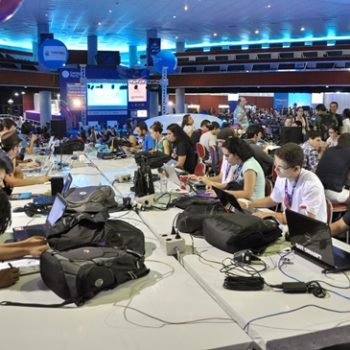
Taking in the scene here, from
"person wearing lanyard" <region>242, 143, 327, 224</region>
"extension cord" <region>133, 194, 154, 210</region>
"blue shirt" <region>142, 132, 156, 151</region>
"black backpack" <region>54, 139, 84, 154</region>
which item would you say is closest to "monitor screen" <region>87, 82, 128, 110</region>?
"blue shirt" <region>142, 132, 156, 151</region>

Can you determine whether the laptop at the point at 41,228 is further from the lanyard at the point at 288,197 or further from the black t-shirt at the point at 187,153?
the black t-shirt at the point at 187,153

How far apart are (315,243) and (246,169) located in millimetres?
1604

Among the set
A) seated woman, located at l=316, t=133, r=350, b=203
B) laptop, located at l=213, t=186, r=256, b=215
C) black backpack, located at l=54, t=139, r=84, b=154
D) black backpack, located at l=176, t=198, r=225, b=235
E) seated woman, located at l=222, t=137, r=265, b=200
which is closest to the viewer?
black backpack, located at l=176, t=198, r=225, b=235

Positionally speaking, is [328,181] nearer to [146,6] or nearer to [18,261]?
[18,261]

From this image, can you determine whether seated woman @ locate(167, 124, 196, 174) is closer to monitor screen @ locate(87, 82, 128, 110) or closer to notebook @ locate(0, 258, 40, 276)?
notebook @ locate(0, 258, 40, 276)

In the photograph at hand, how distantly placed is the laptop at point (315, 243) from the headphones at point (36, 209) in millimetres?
1863

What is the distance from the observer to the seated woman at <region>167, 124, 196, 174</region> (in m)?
5.97

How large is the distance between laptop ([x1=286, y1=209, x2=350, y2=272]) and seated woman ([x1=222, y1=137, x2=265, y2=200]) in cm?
131

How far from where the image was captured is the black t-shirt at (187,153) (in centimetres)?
597

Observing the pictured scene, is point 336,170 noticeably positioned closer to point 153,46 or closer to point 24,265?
point 24,265

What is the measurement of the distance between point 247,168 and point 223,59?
709 inches

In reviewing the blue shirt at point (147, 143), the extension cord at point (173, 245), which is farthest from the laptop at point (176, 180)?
the blue shirt at point (147, 143)

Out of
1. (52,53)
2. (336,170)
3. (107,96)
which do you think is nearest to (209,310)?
(336,170)

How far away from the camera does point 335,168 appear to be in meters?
4.54
